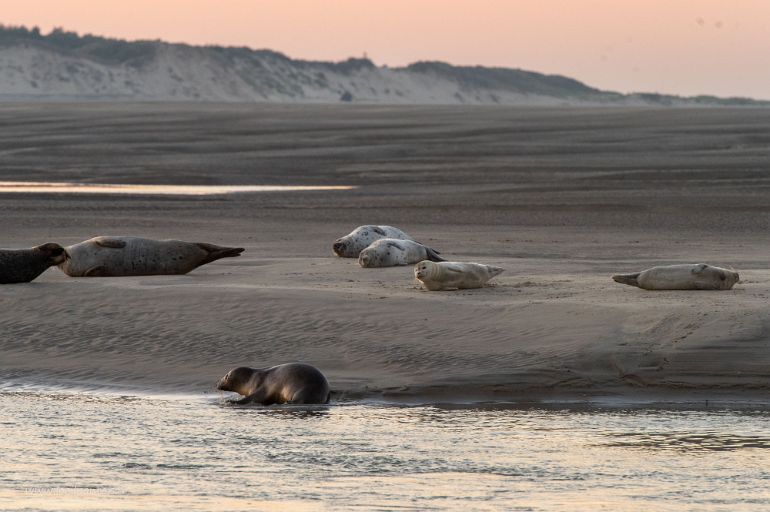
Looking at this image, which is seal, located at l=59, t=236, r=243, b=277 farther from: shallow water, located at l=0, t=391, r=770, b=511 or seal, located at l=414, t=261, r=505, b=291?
shallow water, located at l=0, t=391, r=770, b=511

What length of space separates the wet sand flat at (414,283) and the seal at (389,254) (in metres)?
0.24

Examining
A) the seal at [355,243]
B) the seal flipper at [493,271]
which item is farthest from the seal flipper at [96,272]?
the seal flipper at [493,271]

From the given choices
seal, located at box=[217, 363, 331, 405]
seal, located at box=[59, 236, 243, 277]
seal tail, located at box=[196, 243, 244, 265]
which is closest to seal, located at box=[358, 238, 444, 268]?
seal tail, located at box=[196, 243, 244, 265]

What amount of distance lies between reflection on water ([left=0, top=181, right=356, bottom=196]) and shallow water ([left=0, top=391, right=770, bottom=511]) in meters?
17.8

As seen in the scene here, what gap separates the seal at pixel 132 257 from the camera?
13680 mm

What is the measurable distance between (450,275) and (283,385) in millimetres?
3150

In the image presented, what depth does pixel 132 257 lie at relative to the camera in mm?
13812

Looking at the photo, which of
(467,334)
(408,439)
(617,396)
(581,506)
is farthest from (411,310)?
(581,506)

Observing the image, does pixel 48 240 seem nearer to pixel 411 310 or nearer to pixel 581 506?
pixel 411 310

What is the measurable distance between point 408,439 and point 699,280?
4545 mm

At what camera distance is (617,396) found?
392 inches

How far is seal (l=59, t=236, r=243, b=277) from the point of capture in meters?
13.7

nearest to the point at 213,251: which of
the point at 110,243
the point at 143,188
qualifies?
the point at 110,243

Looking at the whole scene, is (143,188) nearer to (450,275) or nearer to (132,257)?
(132,257)
